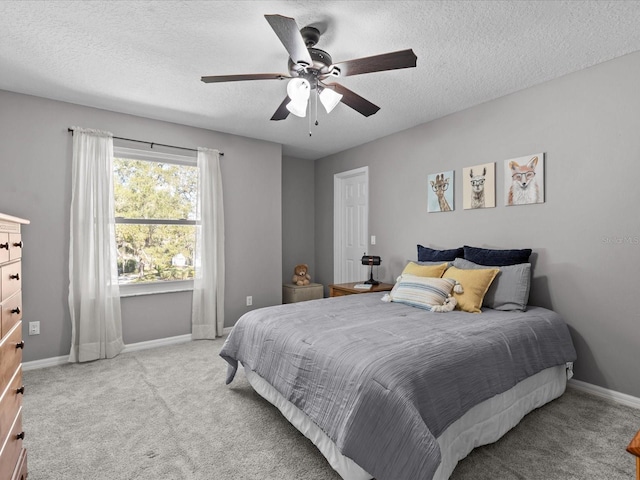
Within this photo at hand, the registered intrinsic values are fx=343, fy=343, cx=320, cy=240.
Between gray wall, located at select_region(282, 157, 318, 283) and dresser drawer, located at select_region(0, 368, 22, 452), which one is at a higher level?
gray wall, located at select_region(282, 157, 318, 283)

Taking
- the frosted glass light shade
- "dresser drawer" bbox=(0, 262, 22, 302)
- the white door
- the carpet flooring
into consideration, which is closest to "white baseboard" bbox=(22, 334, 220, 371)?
the carpet flooring

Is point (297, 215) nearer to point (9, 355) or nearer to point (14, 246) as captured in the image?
point (14, 246)

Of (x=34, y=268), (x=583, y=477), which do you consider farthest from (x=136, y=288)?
(x=583, y=477)

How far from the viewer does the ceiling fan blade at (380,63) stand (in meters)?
1.89

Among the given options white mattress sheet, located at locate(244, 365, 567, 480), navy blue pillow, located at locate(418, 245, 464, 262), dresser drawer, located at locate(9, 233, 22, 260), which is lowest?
white mattress sheet, located at locate(244, 365, 567, 480)

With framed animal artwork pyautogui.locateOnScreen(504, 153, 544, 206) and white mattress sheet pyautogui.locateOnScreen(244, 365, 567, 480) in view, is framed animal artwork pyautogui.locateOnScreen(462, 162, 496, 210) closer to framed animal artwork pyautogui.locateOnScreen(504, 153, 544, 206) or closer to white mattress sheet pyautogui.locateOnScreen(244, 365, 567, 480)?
framed animal artwork pyautogui.locateOnScreen(504, 153, 544, 206)

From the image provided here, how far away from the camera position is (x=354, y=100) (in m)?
2.49

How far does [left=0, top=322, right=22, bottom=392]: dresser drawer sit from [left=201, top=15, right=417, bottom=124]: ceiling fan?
1704 millimetres

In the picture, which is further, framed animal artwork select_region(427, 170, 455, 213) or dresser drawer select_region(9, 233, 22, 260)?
framed animal artwork select_region(427, 170, 455, 213)

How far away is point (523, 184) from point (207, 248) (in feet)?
11.0

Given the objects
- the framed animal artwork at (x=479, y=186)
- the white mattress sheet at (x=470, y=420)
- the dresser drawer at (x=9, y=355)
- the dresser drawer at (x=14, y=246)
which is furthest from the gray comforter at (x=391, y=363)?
the dresser drawer at (x=14, y=246)

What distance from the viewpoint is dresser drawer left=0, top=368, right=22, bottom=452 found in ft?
4.11

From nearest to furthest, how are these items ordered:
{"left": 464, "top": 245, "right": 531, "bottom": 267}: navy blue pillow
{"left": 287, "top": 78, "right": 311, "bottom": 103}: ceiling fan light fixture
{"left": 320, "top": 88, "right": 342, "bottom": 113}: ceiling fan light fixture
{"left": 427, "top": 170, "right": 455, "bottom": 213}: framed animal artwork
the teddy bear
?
{"left": 287, "top": 78, "right": 311, "bottom": 103}: ceiling fan light fixture, {"left": 320, "top": 88, "right": 342, "bottom": 113}: ceiling fan light fixture, {"left": 464, "top": 245, "right": 531, "bottom": 267}: navy blue pillow, {"left": 427, "top": 170, "right": 455, "bottom": 213}: framed animal artwork, the teddy bear

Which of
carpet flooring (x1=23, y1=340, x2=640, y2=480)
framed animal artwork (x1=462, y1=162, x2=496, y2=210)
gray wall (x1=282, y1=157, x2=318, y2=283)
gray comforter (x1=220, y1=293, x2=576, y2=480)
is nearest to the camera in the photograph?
gray comforter (x1=220, y1=293, x2=576, y2=480)
